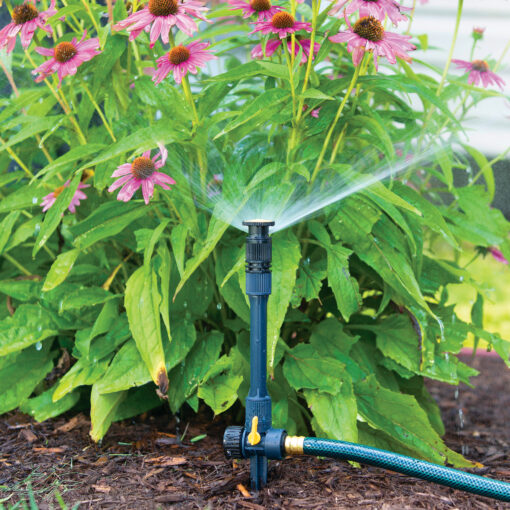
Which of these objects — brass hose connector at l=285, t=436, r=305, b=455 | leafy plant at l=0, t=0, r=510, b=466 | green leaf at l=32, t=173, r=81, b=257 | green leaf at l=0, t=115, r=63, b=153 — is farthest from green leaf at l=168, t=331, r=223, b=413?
green leaf at l=0, t=115, r=63, b=153

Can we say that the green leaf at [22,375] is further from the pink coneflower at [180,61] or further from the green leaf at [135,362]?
the pink coneflower at [180,61]

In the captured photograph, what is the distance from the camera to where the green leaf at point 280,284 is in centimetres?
158

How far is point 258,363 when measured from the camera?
1.52 metres

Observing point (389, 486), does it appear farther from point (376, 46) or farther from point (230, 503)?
point (376, 46)

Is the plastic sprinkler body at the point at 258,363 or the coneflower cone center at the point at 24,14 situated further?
the coneflower cone center at the point at 24,14

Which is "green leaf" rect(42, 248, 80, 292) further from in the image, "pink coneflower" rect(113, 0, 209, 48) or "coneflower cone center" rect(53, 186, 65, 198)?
"pink coneflower" rect(113, 0, 209, 48)

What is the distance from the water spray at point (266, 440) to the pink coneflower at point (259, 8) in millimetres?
569

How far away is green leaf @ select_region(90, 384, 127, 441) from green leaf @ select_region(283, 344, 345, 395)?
1.66ft

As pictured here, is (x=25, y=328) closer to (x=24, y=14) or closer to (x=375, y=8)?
(x=24, y=14)

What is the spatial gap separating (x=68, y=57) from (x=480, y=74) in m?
1.31

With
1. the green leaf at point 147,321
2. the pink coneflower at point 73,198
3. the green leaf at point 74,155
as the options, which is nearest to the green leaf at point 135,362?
the green leaf at point 147,321

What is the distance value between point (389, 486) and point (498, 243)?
0.90 metres

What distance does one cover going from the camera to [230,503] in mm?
1560

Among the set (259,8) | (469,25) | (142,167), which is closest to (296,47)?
(259,8)
